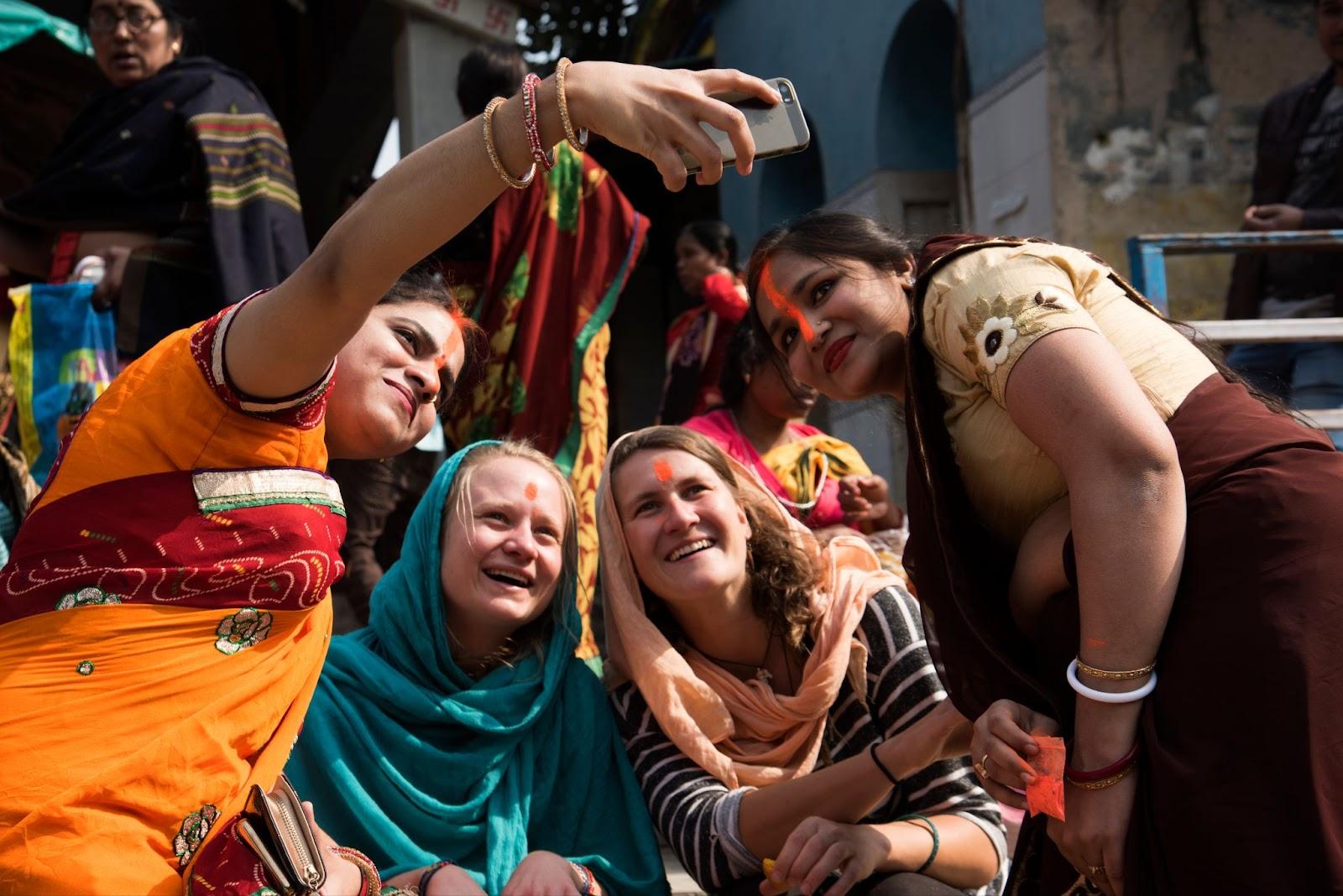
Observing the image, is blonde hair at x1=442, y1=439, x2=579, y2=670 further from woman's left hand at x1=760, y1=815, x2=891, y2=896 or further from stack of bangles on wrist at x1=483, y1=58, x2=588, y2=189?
stack of bangles on wrist at x1=483, y1=58, x2=588, y2=189

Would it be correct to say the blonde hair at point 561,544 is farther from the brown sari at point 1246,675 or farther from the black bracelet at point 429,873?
the brown sari at point 1246,675

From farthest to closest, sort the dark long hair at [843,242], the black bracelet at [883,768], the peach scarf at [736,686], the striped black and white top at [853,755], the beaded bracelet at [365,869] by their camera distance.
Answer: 1. the peach scarf at [736,686]
2. the striped black and white top at [853,755]
3. the black bracelet at [883,768]
4. the dark long hair at [843,242]
5. the beaded bracelet at [365,869]

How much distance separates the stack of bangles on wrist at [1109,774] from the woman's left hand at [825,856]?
0.65 m

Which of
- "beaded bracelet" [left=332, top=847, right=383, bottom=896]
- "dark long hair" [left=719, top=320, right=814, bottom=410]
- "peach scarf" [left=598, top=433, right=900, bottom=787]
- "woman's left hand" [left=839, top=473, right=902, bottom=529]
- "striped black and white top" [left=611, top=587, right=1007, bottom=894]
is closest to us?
"beaded bracelet" [left=332, top=847, right=383, bottom=896]

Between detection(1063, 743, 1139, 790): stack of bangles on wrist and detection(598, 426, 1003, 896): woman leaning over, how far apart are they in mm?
547

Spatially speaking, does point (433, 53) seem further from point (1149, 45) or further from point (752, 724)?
point (752, 724)

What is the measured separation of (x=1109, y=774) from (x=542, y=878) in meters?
1.06

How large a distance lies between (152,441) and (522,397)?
2307 millimetres

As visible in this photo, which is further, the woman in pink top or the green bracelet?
the woman in pink top

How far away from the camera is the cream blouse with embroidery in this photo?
5.62 feet

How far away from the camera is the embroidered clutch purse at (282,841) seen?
1777 mm

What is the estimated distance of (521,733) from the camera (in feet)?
8.53

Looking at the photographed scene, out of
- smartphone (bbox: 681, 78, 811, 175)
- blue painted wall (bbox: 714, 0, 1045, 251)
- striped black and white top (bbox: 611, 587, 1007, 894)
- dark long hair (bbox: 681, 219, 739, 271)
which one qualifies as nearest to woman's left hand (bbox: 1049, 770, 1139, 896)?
striped black and white top (bbox: 611, 587, 1007, 894)

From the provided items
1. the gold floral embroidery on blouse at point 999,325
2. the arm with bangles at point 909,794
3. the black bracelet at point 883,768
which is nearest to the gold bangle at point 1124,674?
the gold floral embroidery on blouse at point 999,325
